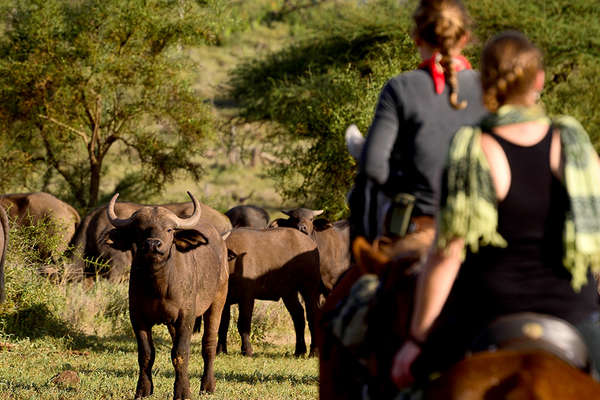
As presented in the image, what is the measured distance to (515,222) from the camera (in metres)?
2.95

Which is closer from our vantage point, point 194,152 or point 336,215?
point 336,215

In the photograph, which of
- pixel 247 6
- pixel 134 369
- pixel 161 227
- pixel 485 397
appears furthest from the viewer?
pixel 247 6

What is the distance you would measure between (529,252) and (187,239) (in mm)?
6019

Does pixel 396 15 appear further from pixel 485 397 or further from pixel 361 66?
pixel 485 397

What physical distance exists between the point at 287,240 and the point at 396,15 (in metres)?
16.0

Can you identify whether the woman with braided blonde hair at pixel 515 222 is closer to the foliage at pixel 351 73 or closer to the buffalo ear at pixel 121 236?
the buffalo ear at pixel 121 236

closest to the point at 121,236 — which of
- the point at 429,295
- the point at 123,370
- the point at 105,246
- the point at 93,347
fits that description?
the point at 123,370

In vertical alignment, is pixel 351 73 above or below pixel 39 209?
above

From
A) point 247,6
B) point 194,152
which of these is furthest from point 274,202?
point 247,6

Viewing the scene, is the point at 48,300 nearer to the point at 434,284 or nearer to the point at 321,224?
the point at 321,224

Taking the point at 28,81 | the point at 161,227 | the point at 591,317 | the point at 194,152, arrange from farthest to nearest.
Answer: the point at 194,152
the point at 28,81
the point at 161,227
the point at 591,317

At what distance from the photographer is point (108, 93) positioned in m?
21.4

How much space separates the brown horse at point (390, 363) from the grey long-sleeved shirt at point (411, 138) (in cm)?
A: 37

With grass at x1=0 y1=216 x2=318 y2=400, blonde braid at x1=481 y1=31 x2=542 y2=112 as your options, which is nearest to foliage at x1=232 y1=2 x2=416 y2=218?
grass at x1=0 y1=216 x2=318 y2=400
